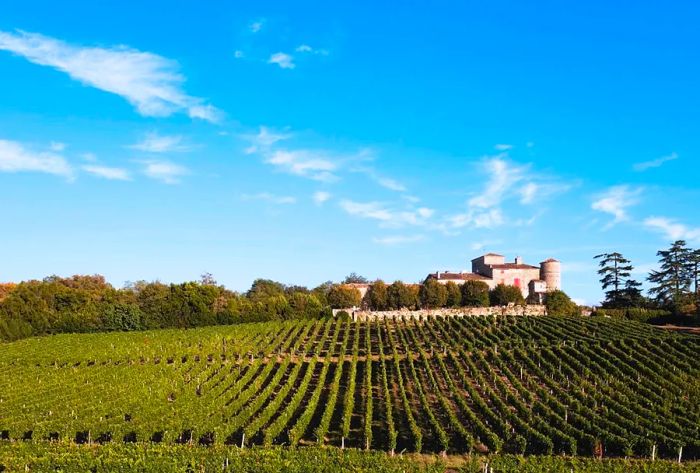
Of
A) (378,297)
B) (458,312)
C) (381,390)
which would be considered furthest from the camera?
(378,297)

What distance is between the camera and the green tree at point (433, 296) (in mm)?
74625

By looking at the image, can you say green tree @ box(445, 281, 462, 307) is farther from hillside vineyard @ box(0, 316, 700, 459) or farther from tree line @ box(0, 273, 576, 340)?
hillside vineyard @ box(0, 316, 700, 459)

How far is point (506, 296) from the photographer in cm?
7381

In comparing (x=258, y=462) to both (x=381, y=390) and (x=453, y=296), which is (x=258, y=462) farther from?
(x=453, y=296)

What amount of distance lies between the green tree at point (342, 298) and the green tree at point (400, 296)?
471cm

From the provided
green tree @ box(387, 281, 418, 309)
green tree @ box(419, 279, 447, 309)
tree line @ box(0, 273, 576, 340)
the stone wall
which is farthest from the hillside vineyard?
green tree @ box(387, 281, 418, 309)

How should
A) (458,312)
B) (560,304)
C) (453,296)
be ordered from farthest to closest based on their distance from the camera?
(453,296) < (560,304) < (458,312)

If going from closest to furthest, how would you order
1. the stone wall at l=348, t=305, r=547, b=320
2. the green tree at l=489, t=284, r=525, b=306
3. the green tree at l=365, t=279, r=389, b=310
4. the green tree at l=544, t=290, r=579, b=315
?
the stone wall at l=348, t=305, r=547, b=320 < the green tree at l=544, t=290, r=579, b=315 < the green tree at l=489, t=284, r=525, b=306 < the green tree at l=365, t=279, r=389, b=310

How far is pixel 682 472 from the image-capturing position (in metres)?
18.6

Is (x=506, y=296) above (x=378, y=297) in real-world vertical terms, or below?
above

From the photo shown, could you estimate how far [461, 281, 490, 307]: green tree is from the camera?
7431 centimetres

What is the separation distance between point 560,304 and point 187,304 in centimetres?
4581

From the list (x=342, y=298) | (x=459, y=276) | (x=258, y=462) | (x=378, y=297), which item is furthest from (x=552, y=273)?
(x=258, y=462)

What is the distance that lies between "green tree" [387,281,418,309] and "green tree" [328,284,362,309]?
4715 millimetres
